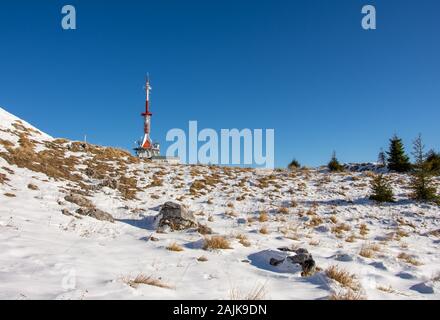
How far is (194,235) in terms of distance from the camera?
9641 millimetres

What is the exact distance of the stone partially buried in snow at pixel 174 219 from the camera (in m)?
10.4

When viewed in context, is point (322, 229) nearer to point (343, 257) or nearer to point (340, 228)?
point (340, 228)

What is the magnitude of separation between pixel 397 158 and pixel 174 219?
2462 cm

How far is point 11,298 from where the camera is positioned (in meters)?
3.87

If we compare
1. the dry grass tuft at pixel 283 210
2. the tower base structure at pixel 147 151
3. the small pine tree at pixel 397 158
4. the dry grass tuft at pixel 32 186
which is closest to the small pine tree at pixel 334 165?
the small pine tree at pixel 397 158

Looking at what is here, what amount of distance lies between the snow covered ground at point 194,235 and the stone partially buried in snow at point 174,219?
1.51 feet

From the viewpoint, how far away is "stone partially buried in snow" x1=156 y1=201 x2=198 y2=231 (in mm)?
10355

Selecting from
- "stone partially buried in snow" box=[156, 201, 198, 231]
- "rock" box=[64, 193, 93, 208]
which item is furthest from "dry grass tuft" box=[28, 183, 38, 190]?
"stone partially buried in snow" box=[156, 201, 198, 231]

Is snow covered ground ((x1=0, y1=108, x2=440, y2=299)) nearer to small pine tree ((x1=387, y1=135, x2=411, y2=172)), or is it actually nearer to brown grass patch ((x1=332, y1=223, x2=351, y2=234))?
brown grass patch ((x1=332, y1=223, x2=351, y2=234))

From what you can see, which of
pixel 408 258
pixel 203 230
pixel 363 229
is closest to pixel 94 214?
pixel 203 230

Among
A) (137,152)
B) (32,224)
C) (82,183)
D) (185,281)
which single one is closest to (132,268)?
(185,281)

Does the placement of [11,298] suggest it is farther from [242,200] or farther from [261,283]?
[242,200]

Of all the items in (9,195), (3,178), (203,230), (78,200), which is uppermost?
(3,178)
